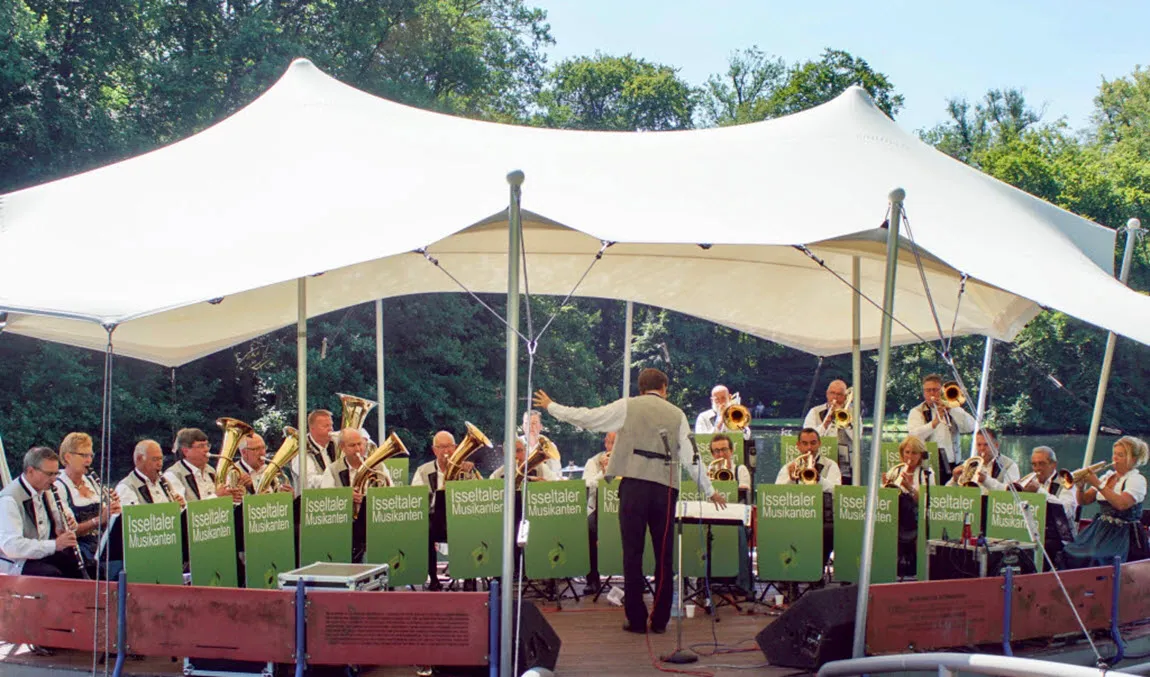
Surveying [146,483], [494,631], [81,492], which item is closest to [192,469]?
[146,483]

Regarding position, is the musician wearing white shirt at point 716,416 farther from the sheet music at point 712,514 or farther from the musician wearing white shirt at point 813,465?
the sheet music at point 712,514

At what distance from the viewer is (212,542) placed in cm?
837

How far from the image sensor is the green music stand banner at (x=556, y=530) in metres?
9.78

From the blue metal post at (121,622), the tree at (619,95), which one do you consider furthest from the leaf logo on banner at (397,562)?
the tree at (619,95)

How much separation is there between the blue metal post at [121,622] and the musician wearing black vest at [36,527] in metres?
1.37

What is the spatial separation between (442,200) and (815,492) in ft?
13.7

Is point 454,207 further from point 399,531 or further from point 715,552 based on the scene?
point 715,552

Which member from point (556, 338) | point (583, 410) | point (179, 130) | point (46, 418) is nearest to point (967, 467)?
point (583, 410)

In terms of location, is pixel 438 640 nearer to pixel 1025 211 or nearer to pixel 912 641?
pixel 912 641

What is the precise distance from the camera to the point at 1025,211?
979 centimetres

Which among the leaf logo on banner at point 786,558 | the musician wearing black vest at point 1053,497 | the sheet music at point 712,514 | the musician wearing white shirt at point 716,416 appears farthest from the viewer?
the musician wearing white shirt at point 716,416

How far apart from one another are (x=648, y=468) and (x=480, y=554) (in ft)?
5.95

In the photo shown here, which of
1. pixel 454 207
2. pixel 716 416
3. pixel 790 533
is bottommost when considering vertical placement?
pixel 790 533

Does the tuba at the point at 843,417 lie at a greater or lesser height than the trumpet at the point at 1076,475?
greater
